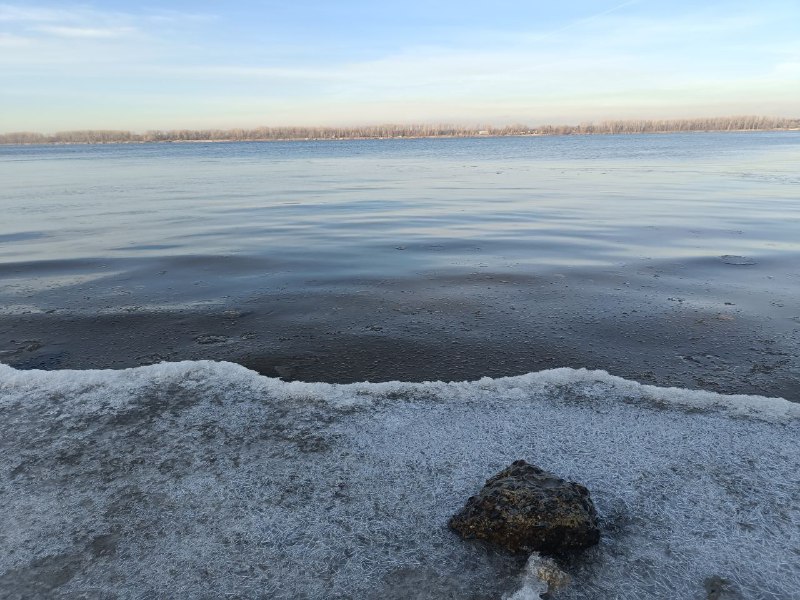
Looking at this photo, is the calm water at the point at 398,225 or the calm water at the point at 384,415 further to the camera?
the calm water at the point at 398,225

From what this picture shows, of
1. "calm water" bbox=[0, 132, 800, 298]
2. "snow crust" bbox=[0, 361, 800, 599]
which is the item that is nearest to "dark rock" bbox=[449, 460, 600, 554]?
"snow crust" bbox=[0, 361, 800, 599]

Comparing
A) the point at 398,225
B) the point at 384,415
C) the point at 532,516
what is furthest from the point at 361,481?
the point at 398,225

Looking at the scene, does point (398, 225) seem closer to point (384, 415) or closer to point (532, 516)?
point (384, 415)

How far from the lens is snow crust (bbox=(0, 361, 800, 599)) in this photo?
260 cm

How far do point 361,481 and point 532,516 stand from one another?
3.67 feet

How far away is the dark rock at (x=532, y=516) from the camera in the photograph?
2.68 meters

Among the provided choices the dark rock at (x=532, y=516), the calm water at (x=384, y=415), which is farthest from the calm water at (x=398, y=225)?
the dark rock at (x=532, y=516)

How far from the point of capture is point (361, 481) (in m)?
3.33

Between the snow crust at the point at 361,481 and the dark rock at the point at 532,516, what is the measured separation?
9 centimetres

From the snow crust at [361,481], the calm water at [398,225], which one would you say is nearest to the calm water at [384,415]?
the snow crust at [361,481]

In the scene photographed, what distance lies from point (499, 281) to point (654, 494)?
16.0 ft

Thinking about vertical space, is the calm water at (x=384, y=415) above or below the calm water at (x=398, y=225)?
below

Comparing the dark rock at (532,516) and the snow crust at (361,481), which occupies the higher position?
the dark rock at (532,516)

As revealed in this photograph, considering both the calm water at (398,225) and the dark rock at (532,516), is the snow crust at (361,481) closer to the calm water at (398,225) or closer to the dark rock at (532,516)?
the dark rock at (532,516)
